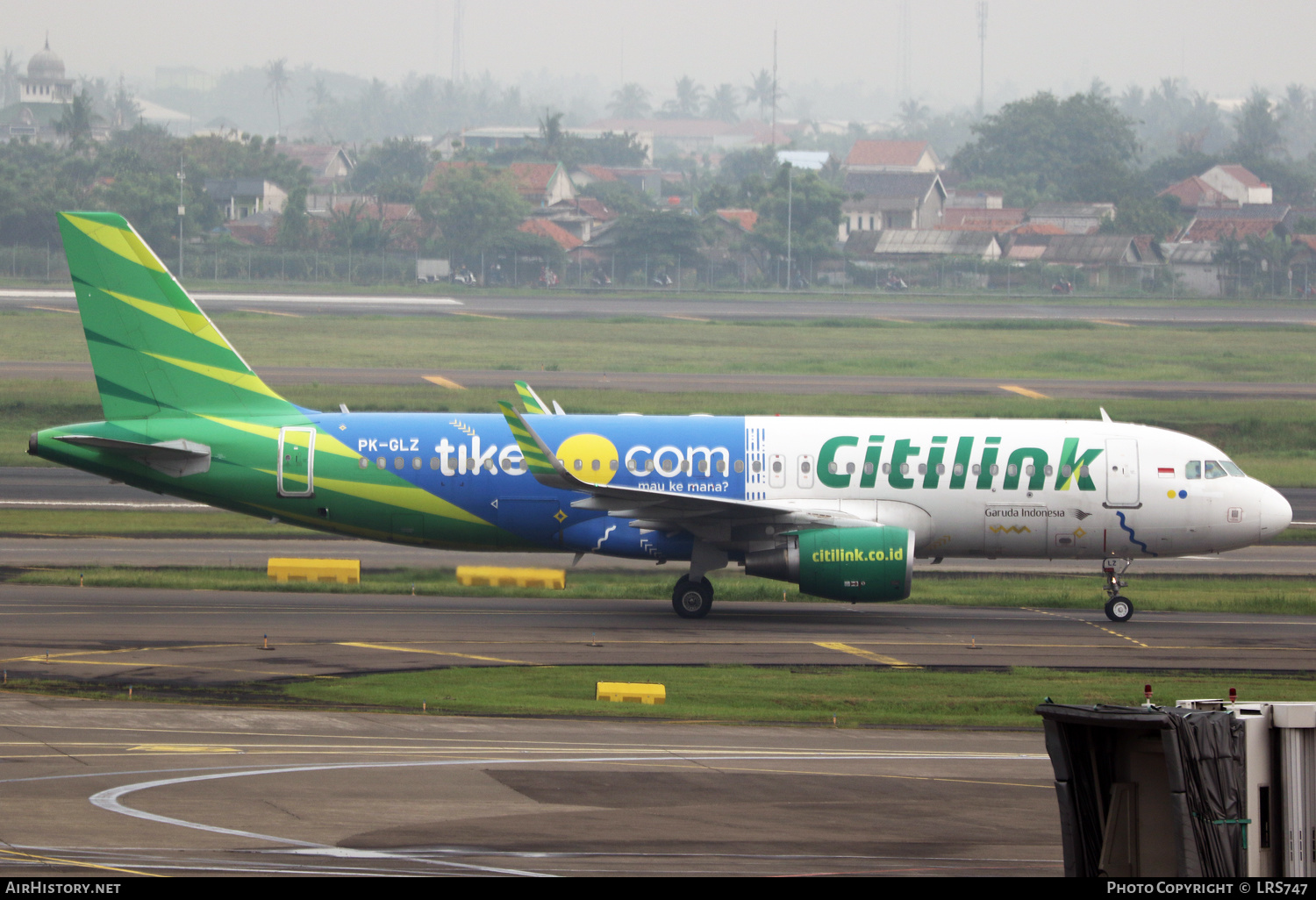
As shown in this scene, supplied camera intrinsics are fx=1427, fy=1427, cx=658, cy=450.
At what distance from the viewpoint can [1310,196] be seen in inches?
7426

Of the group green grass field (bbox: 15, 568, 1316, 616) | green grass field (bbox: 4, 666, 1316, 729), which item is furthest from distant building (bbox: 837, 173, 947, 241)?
green grass field (bbox: 4, 666, 1316, 729)

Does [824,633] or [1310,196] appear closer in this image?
[824,633]

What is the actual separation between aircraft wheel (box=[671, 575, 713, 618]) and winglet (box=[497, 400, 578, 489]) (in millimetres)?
3818

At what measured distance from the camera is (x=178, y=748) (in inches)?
800

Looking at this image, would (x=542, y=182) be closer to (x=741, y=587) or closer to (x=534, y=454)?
(x=741, y=587)

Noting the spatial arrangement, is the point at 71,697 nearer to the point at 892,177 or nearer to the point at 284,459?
the point at 284,459

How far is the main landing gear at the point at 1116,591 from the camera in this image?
3228cm

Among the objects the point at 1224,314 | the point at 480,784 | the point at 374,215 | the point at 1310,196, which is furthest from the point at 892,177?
the point at 480,784

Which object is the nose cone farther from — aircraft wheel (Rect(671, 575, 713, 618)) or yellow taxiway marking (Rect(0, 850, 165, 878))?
yellow taxiway marking (Rect(0, 850, 165, 878))

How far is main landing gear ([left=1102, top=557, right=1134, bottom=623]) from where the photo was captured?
32281 millimetres

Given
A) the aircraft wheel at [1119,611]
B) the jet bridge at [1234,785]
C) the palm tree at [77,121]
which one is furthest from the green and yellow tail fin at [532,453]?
the palm tree at [77,121]

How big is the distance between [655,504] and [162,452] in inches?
441

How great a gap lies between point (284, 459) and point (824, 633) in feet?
42.2

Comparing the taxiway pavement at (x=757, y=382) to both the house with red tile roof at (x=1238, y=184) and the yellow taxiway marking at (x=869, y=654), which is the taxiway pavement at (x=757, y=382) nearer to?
the yellow taxiway marking at (x=869, y=654)
